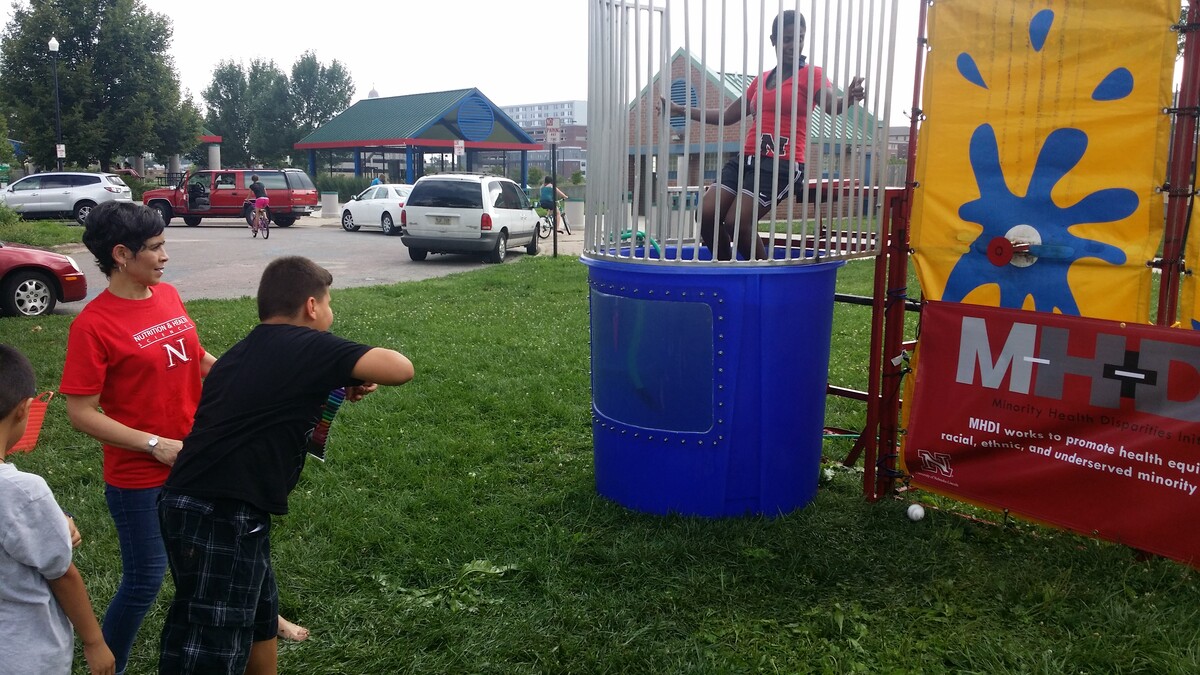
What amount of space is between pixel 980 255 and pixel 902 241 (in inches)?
14.9

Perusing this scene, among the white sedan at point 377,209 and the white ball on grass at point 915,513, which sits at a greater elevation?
the white sedan at point 377,209

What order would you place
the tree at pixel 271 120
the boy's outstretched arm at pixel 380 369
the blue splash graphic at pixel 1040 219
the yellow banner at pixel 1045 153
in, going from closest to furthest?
the boy's outstretched arm at pixel 380 369 → the yellow banner at pixel 1045 153 → the blue splash graphic at pixel 1040 219 → the tree at pixel 271 120

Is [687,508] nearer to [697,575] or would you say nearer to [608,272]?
[697,575]

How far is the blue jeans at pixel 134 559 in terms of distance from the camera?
2.91m

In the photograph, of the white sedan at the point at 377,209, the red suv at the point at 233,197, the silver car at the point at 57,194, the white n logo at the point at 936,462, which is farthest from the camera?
the red suv at the point at 233,197

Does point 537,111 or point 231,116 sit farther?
point 537,111

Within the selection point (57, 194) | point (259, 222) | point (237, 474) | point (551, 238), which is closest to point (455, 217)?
point (259, 222)

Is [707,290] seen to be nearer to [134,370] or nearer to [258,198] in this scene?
[134,370]

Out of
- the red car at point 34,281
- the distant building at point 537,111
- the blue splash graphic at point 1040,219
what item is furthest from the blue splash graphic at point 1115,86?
the distant building at point 537,111

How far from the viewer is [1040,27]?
383cm

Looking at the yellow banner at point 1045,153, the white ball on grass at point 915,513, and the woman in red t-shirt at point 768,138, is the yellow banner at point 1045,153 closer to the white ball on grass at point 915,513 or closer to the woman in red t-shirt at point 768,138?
the woman in red t-shirt at point 768,138

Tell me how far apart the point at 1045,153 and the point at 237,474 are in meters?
3.47

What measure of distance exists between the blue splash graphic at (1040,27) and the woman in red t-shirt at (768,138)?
744 mm

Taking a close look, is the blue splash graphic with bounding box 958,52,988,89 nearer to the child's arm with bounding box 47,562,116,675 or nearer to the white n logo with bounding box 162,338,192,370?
the white n logo with bounding box 162,338,192,370
